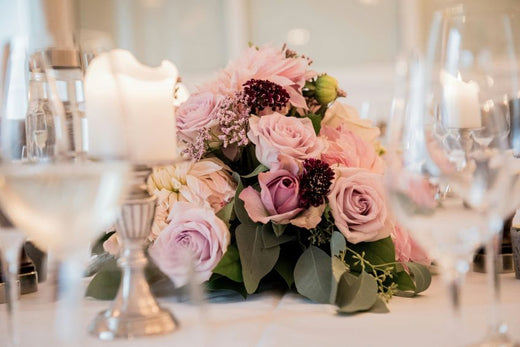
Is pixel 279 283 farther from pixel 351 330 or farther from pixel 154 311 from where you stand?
pixel 154 311

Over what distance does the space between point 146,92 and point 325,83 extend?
16.3 inches

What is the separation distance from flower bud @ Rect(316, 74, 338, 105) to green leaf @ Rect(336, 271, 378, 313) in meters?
0.33

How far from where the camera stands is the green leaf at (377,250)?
0.93 meters

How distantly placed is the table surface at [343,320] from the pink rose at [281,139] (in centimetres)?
20

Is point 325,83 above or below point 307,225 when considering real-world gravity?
above

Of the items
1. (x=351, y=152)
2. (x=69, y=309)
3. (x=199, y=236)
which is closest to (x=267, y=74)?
(x=351, y=152)

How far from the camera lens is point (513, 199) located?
1.98ft

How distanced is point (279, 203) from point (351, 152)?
145mm

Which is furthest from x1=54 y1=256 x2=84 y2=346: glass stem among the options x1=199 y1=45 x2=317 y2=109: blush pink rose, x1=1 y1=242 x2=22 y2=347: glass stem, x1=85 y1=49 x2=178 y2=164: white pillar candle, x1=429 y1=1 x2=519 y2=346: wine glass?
x1=199 y1=45 x2=317 y2=109: blush pink rose

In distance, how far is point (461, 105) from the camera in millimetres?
700

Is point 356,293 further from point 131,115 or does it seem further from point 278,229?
point 131,115

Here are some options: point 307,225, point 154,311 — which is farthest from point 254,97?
point 154,311

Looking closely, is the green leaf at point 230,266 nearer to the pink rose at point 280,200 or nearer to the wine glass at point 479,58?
the pink rose at point 280,200

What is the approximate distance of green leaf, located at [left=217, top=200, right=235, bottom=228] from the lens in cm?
94
